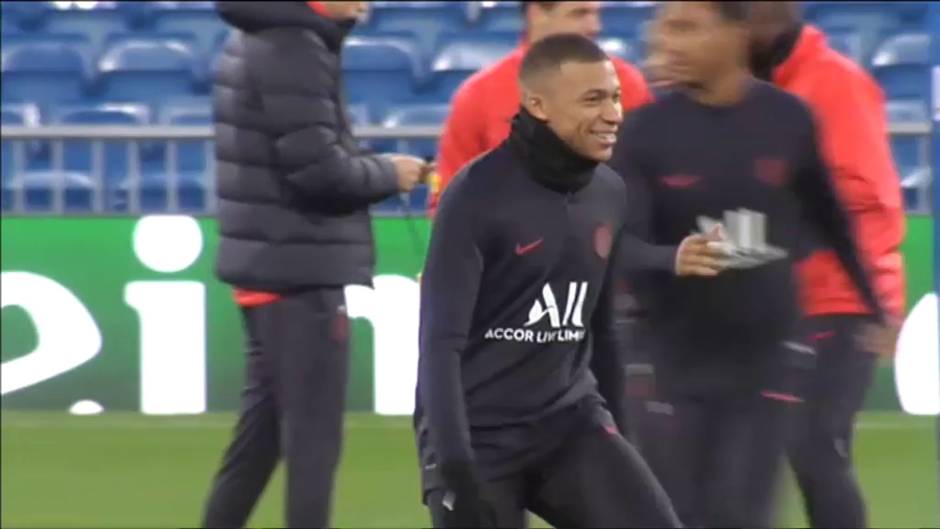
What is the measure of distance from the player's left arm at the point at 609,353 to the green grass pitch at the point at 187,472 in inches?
117

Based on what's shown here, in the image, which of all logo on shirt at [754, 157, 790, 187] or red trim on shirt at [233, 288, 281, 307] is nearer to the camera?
all logo on shirt at [754, 157, 790, 187]

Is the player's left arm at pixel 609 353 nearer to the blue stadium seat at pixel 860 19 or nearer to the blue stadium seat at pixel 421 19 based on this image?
the blue stadium seat at pixel 860 19

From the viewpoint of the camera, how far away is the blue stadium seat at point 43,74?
52.9 feet

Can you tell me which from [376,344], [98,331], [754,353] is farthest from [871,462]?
[754,353]

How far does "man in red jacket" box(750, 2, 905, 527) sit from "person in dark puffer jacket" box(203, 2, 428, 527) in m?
1.34

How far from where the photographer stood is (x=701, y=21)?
5867 mm

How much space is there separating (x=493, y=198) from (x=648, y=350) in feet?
3.18

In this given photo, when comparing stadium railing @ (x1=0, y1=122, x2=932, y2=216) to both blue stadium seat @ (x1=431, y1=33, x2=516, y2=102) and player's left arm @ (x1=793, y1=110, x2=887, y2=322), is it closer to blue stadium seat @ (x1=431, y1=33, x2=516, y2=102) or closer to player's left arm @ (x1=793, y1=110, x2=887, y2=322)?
blue stadium seat @ (x1=431, y1=33, x2=516, y2=102)

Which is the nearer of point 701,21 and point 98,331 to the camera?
point 701,21

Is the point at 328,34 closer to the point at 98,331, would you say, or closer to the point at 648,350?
the point at 648,350

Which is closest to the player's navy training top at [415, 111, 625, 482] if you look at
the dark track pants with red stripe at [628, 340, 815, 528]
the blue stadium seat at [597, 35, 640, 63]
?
the dark track pants with red stripe at [628, 340, 815, 528]

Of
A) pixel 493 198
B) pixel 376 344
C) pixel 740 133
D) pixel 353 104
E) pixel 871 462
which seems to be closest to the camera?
pixel 493 198

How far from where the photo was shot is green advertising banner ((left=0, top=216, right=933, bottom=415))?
11.8m

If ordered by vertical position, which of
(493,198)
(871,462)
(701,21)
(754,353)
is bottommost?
(871,462)
